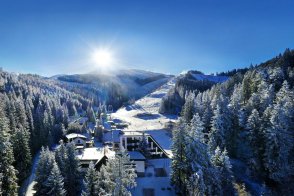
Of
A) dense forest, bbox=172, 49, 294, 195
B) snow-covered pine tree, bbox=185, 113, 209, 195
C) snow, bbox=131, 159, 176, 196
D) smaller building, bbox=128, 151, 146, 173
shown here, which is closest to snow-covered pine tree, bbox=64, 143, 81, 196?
snow, bbox=131, 159, 176, 196

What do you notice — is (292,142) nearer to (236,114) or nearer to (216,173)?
(236,114)

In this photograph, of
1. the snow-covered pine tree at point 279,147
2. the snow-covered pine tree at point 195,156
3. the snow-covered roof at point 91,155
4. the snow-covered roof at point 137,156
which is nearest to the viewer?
the snow-covered pine tree at point 195,156

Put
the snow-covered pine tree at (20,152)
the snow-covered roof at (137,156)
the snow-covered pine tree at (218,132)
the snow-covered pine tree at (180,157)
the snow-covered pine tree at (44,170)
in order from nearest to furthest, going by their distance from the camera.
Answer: the snow-covered pine tree at (180,157) < the snow-covered pine tree at (44,170) < the snow-covered pine tree at (218,132) < the snow-covered pine tree at (20,152) < the snow-covered roof at (137,156)

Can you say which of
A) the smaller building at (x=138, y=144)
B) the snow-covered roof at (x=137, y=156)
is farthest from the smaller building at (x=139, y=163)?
the smaller building at (x=138, y=144)

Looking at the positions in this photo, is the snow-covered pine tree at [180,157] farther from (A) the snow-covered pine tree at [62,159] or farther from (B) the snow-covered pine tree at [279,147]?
(A) the snow-covered pine tree at [62,159]

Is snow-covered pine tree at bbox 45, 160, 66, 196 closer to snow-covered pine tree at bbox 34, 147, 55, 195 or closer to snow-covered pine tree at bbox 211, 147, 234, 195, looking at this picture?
snow-covered pine tree at bbox 34, 147, 55, 195

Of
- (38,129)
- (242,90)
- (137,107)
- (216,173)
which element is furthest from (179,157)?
(137,107)

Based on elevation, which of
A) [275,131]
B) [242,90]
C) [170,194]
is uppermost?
[242,90]

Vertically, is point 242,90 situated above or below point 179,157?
above

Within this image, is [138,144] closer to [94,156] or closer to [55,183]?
[94,156]
